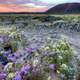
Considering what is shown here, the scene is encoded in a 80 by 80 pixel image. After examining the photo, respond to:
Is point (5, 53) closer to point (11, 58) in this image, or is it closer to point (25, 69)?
point (11, 58)

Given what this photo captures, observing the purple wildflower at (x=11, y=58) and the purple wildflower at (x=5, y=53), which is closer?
the purple wildflower at (x=11, y=58)

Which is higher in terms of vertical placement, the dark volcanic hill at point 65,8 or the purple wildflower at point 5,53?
the dark volcanic hill at point 65,8

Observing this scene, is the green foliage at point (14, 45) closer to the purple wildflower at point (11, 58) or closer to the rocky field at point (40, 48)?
the rocky field at point (40, 48)

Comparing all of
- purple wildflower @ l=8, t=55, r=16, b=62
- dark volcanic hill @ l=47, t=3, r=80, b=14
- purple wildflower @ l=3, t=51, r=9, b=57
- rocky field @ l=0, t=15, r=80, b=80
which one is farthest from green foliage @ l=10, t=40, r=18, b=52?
Result: dark volcanic hill @ l=47, t=3, r=80, b=14

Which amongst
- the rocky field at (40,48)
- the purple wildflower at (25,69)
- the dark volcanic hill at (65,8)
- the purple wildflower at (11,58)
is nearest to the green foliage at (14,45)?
the rocky field at (40,48)

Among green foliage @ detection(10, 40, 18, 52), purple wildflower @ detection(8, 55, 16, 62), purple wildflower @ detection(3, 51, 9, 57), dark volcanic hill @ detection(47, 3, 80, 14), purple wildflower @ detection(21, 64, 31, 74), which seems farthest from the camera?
dark volcanic hill @ detection(47, 3, 80, 14)

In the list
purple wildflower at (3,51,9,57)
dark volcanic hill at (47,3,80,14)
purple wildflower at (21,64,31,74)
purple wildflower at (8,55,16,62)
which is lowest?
purple wildflower at (3,51,9,57)

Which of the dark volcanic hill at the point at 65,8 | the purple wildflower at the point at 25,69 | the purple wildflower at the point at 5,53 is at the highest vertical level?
the dark volcanic hill at the point at 65,8

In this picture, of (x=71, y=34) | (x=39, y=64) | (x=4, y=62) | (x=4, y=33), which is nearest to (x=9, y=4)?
(x=4, y=33)

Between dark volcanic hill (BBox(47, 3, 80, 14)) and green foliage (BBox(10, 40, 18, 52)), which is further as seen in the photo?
dark volcanic hill (BBox(47, 3, 80, 14))

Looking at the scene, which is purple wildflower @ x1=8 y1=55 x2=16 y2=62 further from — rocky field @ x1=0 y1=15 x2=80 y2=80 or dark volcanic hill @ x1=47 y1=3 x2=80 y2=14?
dark volcanic hill @ x1=47 y1=3 x2=80 y2=14

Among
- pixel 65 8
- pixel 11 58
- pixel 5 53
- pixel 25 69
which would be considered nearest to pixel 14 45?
pixel 5 53

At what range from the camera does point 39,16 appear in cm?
707

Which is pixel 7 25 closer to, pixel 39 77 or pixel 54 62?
pixel 54 62
